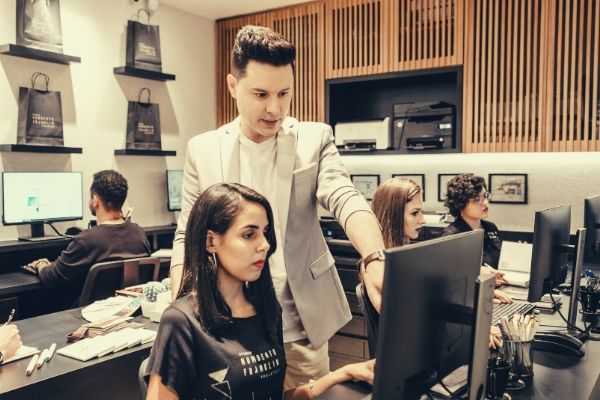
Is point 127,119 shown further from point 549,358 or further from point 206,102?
point 549,358

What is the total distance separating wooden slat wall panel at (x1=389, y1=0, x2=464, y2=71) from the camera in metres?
4.48

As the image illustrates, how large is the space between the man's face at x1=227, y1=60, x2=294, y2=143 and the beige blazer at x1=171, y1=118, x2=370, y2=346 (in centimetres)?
9

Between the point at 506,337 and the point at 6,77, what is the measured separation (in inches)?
148

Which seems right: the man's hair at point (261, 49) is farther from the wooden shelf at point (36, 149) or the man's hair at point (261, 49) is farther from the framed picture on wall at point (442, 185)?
the framed picture on wall at point (442, 185)

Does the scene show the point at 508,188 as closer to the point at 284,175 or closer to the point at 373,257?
the point at 284,175

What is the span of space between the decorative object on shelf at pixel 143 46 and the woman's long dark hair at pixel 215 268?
3611 mm

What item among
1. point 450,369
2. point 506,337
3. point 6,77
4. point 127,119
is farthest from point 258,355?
point 127,119

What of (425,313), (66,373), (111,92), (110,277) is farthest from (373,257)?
(111,92)

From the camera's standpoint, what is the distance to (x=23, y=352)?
1.88m

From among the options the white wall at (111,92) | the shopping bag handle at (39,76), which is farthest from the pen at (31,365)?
the shopping bag handle at (39,76)

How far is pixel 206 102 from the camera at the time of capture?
5.69m

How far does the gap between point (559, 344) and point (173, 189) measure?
12.8 ft

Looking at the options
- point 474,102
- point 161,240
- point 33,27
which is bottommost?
point 161,240

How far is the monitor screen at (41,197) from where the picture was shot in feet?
12.2
